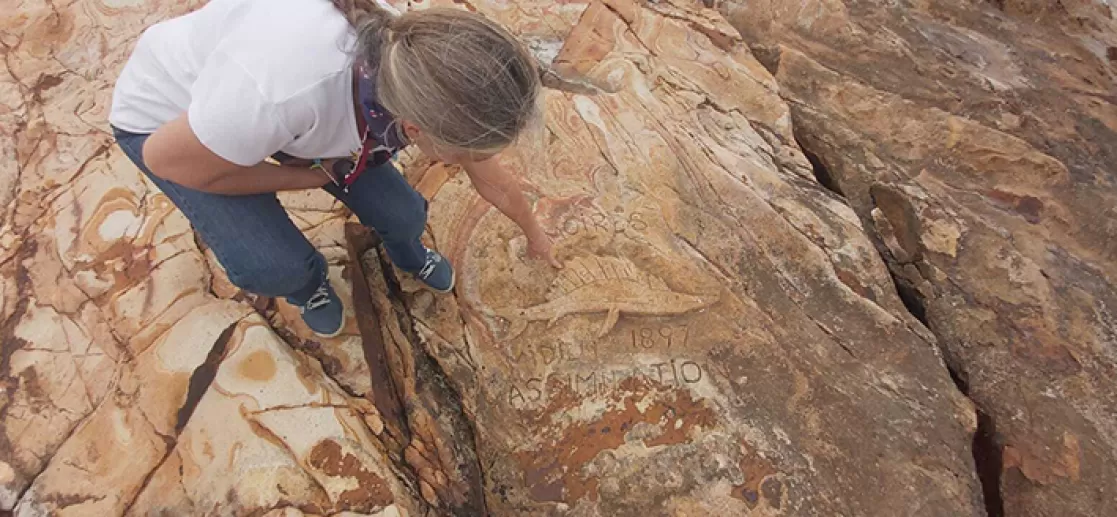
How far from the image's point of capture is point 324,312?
6.49 feet

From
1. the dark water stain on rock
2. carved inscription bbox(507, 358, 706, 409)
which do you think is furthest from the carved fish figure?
the dark water stain on rock

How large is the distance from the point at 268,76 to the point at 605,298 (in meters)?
1.22

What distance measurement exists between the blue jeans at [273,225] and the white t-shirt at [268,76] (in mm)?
284

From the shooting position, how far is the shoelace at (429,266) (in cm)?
212

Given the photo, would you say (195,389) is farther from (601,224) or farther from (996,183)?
(996,183)

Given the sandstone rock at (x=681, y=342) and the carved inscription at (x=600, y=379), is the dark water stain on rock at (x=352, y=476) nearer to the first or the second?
the sandstone rock at (x=681, y=342)

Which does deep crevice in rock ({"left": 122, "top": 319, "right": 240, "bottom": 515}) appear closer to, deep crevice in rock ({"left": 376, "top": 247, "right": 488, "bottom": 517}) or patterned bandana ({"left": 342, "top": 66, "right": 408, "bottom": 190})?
deep crevice in rock ({"left": 376, "top": 247, "right": 488, "bottom": 517})

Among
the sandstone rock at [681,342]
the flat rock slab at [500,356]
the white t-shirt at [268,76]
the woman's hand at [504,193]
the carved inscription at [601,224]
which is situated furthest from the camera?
the carved inscription at [601,224]

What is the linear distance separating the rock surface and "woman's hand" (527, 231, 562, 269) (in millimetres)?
52

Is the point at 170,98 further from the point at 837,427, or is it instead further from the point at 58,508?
the point at 837,427

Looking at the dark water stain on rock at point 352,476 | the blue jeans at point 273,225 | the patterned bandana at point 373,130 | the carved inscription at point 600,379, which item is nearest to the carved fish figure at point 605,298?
the carved inscription at point 600,379

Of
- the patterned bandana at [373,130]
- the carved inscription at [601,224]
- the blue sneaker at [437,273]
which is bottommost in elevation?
the blue sneaker at [437,273]

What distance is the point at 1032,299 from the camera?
241cm

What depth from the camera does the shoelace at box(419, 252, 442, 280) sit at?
2123 millimetres
